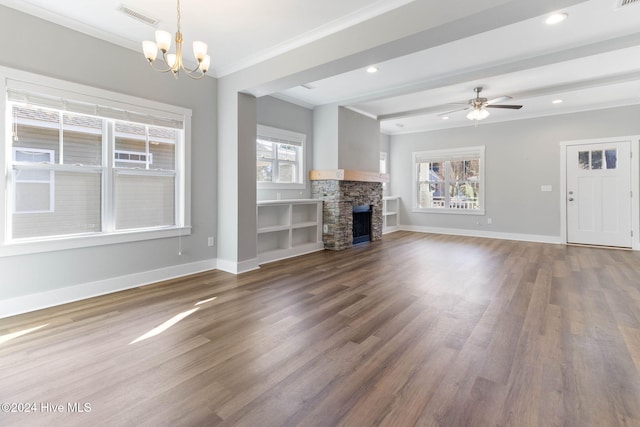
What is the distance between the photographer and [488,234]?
761 centimetres

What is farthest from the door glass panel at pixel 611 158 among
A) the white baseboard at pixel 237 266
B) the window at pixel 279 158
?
the white baseboard at pixel 237 266

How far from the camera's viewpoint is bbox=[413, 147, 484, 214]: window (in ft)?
25.5

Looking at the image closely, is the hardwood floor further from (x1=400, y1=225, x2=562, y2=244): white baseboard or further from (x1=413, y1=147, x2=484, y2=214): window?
(x1=413, y1=147, x2=484, y2=214): window

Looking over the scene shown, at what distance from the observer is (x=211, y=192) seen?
4.43m

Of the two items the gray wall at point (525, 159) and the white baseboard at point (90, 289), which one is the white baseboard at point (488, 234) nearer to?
the gray wall at point (525, 159)

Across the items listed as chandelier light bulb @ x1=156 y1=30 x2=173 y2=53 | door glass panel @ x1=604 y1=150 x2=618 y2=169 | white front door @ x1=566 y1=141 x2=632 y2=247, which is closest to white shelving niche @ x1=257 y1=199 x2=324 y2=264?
chandelier light bulb @ x1=156 y1=30 x2=173 y2=53

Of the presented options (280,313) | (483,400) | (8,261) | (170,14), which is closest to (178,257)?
(8,261)

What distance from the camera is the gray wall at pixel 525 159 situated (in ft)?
20.7

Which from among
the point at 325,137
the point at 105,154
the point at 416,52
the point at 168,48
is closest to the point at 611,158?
the point at 416,52

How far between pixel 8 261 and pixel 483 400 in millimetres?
3928

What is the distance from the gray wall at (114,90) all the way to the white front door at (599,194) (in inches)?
284

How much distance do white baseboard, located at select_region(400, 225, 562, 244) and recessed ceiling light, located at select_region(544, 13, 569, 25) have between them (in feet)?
17.2

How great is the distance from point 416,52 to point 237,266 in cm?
349

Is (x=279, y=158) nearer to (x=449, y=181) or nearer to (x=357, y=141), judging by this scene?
(x=357, y=141)
